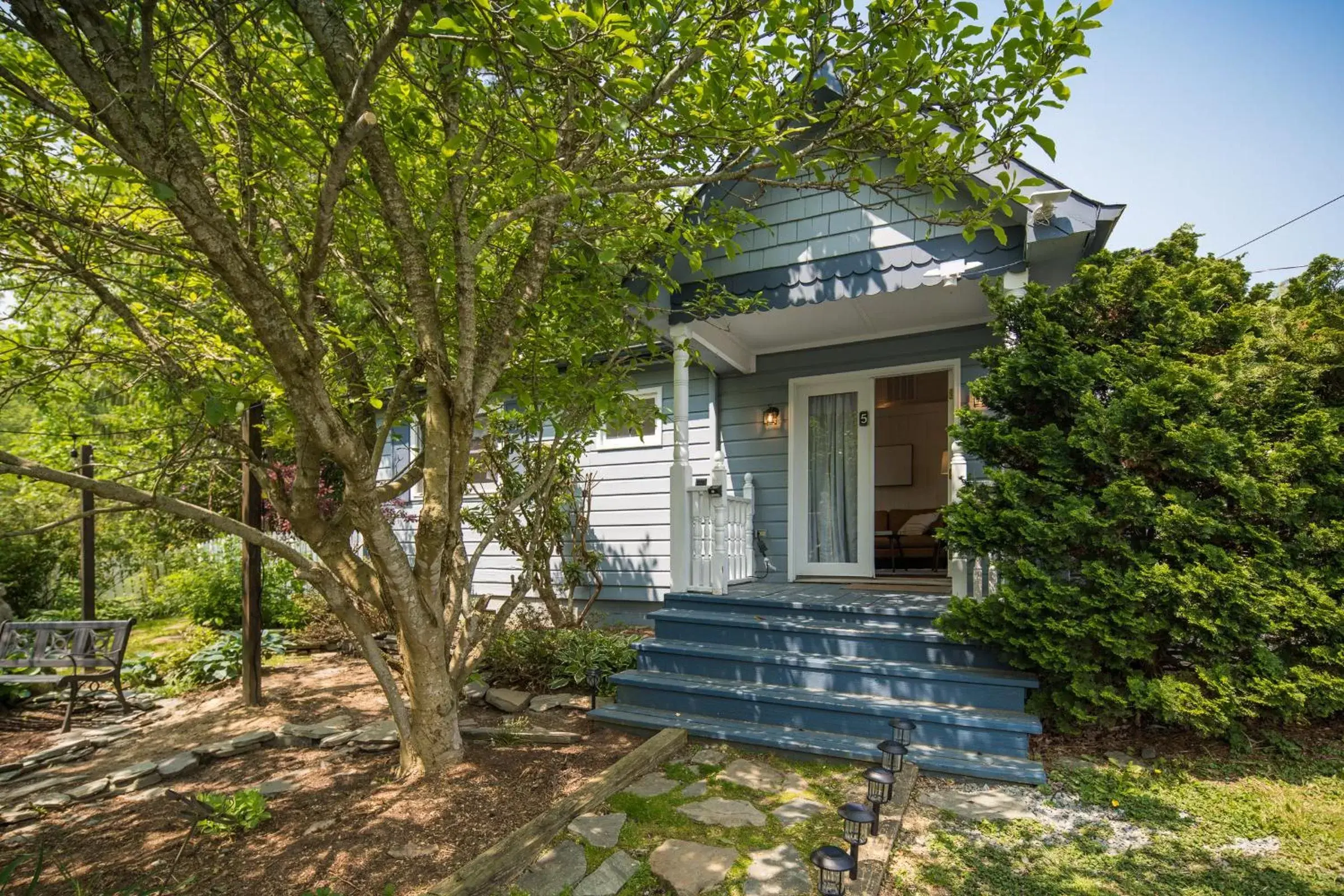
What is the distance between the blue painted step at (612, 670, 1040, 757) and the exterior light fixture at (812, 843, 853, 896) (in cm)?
179

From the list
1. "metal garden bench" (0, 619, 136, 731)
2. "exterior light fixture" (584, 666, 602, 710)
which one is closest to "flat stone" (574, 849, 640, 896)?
"exterior light fixture" (584, 666, 602, 710)

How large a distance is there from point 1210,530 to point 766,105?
10.6ft

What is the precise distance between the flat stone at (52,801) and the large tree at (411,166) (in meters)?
1.95

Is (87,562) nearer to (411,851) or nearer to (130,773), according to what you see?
(130,773)

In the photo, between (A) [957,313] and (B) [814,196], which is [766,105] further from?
(A) [957,313]

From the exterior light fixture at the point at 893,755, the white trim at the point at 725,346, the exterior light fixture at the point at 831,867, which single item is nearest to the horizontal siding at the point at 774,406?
the white trim at the point at 725,346

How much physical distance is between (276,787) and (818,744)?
296 cm

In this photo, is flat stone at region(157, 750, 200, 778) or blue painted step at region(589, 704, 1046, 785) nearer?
blue painted step at region(589, 704, 1046, 785)

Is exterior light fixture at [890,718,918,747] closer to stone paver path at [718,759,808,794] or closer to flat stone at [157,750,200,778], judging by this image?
stone paver path at [718,759,808,794]

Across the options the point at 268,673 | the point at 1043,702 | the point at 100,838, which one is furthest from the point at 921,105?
the point at 268,673

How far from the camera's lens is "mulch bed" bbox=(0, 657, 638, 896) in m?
2.58

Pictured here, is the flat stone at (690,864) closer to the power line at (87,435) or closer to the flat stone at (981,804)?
the flat stone at (981,804)

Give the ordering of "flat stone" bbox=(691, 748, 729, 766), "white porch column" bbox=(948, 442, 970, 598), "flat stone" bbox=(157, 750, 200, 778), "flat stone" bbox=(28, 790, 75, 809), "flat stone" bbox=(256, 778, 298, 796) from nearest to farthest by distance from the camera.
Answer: "flat stone" bbox=(256, 778, 298, 796)
"flat stone" bbox=(28, 790, 75, 809)
"flat stone" bbox=(691, 748, 729, 766)
"flat stone" bbox=(157, 750, 200, 778)
"white porch column" bbox=(948, 442, 970, 598)

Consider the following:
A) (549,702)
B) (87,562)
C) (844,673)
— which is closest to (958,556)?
(844,673)
